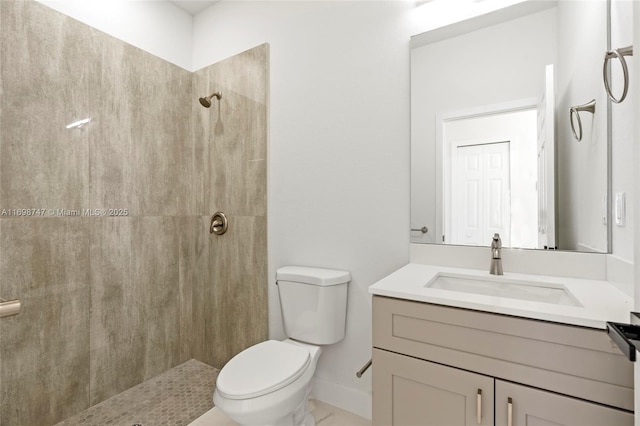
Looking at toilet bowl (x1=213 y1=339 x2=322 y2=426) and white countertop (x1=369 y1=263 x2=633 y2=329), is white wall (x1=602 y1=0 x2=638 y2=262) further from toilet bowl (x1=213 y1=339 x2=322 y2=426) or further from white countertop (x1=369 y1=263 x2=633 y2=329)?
toilet bowl (x1=213 y1=339 x2=322 y2=426)

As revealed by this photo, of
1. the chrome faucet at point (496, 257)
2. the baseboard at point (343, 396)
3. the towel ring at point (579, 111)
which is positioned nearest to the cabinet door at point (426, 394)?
the chrome faucet at point (496, 257)

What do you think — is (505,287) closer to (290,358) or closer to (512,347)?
(512,347)

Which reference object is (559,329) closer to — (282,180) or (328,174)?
(328,174)

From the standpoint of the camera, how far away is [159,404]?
1.81 meters

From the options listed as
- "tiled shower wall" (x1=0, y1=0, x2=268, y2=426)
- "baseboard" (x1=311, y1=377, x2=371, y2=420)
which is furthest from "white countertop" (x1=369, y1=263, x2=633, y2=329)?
"tiled shower wall" (x1=0, y1=0, x2=268, y2=426)

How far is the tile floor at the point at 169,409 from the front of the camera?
165 cm

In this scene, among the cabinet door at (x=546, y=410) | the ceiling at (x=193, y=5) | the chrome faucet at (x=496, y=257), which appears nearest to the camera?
the cabinet door at (x=546, y=410)

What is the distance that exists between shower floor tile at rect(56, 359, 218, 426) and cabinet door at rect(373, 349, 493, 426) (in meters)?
1.18

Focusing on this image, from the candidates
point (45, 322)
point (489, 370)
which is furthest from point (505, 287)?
point (45, 322)

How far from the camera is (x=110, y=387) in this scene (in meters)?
1.86

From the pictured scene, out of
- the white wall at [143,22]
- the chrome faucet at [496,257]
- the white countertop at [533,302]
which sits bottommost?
the white countertop at [533,302]

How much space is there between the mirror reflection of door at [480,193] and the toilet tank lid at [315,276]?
0.60 m

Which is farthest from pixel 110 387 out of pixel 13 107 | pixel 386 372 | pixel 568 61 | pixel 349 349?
pixel 568 61

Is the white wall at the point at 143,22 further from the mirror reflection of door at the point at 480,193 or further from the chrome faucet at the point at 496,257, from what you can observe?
the chrome faucet at the point at 496,257
